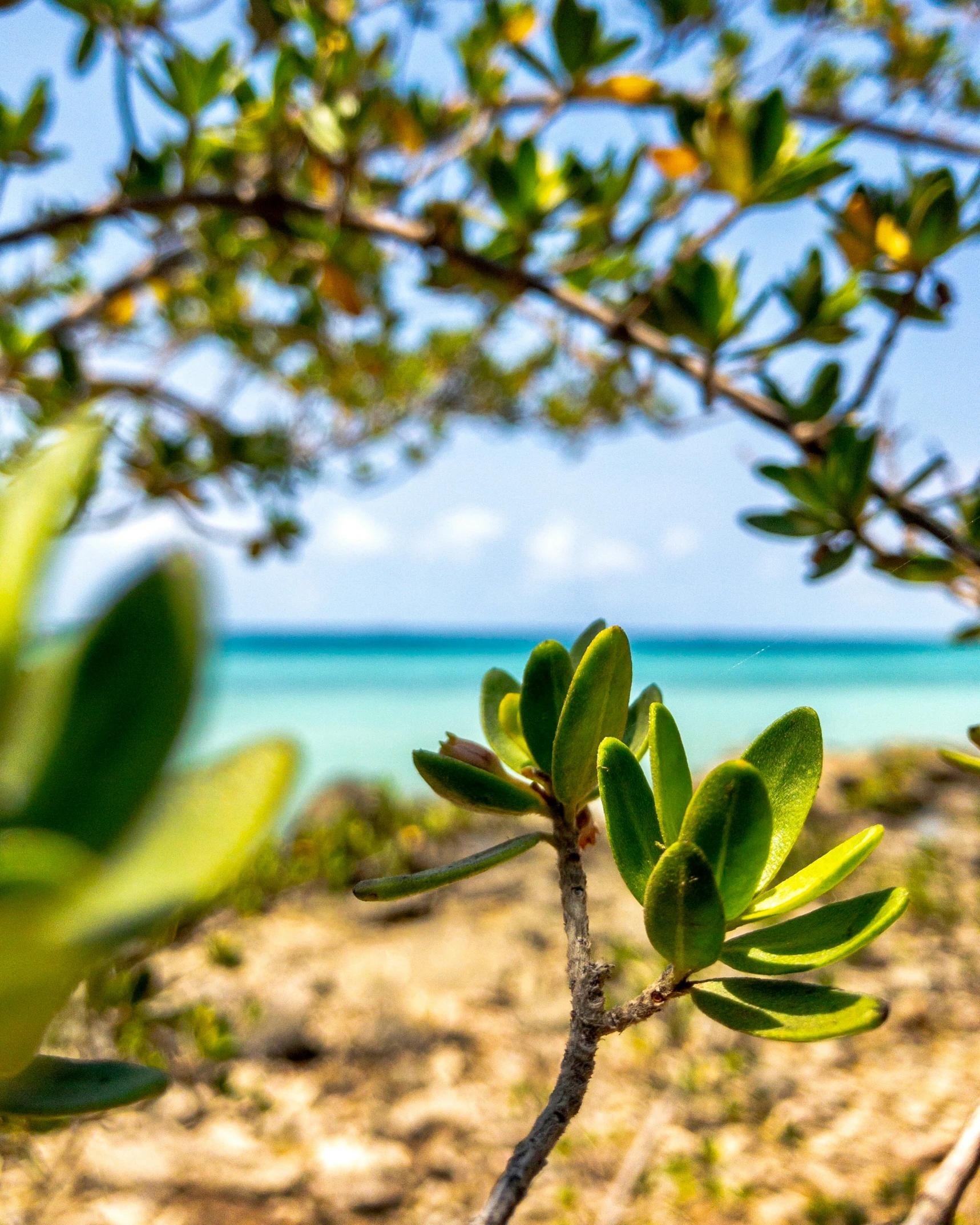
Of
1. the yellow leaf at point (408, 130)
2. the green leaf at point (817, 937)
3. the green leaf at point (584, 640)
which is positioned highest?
the yellow leaf at point (408, 130)

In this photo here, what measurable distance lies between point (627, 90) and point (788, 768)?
1.06 meters

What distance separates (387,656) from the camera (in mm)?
27281

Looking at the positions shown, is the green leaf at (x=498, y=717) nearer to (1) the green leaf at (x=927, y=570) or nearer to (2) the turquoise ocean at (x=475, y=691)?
(2) the turquoise ocean at (x=475, y=691)

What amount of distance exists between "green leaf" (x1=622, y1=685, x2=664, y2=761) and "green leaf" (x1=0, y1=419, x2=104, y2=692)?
0.85 ft

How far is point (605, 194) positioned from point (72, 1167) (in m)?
1.49

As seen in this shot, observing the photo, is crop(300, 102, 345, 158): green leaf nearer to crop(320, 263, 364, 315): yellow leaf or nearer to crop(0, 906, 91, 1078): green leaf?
crop(320, 263, 364, 315): yellow leaf

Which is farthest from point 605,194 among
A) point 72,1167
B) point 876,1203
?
point 72,1167

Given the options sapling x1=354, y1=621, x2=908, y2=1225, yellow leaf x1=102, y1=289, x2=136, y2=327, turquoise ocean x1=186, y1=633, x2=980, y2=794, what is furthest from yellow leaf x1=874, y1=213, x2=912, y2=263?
yellow leaf x1=102, y1=289, x2=136, y2=327

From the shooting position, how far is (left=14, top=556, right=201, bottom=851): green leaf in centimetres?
21

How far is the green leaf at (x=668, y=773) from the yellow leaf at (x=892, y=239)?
2.10ft

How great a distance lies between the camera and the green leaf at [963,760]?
15.1 inches

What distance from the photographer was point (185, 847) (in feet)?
0.64

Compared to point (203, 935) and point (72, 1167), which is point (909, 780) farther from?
point (72, 1167)

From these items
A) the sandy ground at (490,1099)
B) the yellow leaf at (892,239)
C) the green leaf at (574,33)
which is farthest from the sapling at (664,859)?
the green leaf at (574,33)
